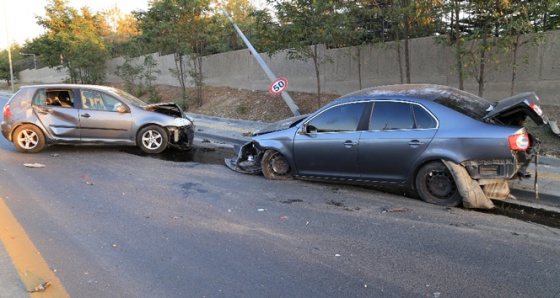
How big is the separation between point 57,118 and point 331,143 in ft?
21.3

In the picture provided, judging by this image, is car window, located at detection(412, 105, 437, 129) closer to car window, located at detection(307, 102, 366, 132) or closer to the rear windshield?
the rear windshield

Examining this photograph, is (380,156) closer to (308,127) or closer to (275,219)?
(308,127)

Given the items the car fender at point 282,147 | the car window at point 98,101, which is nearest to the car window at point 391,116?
the car fender at point 282,147

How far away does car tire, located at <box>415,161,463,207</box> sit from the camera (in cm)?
532

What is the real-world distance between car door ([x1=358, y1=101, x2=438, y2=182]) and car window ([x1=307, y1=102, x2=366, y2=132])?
0.79 ft

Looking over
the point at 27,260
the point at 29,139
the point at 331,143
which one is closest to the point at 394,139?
the point at 331,143

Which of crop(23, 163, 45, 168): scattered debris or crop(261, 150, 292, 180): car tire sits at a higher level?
crop(23, 163, 45, 168): scattered debris

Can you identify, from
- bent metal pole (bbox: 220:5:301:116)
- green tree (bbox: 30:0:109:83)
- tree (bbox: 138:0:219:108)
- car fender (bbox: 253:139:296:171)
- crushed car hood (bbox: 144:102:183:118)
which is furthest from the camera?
green tree (bbox: 30:0:109:83)

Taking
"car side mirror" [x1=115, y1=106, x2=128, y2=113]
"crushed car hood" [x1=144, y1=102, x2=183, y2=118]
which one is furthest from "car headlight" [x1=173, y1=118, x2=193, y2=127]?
"car side mirror" [x1=115, y1=106, x2=128, y2=113]

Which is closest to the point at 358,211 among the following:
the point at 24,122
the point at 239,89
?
the point at 24,122

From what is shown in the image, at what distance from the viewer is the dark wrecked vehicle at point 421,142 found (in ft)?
16.4

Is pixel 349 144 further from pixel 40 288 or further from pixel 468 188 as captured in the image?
pixel 40 288

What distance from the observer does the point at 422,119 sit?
545 cm

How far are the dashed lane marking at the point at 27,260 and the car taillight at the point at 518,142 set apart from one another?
496 cm
